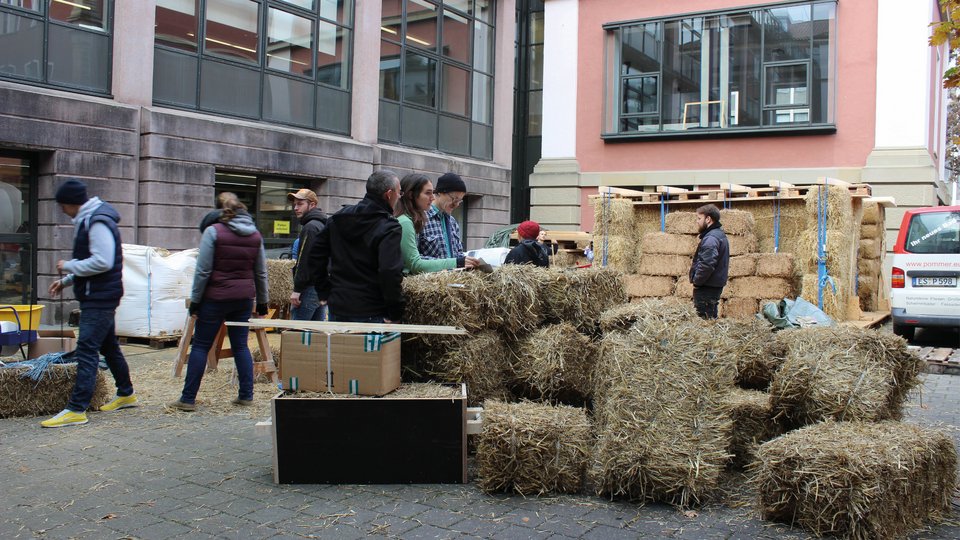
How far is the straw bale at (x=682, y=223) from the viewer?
13.5 metres

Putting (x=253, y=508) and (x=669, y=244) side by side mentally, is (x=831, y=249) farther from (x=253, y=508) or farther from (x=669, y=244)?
(x=253, y=508)

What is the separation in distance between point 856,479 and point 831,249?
1013 centimetres

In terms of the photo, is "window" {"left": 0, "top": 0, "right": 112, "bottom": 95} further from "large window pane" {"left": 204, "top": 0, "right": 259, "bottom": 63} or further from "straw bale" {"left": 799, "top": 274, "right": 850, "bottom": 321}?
"straw bale" {"left": 799, "top": 274, "right": 850, "bottom": 321}

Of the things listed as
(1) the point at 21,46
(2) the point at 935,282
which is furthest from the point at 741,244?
(1) the point at 21,46

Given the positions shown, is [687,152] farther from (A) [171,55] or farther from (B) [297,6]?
(A) [171,55]

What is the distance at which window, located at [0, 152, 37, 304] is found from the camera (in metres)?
12.8

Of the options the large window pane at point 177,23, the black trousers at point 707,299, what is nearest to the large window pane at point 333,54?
the large window pane at point 177,23

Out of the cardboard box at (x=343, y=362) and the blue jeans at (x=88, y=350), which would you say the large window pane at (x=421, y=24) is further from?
the cardboard box at (x=343, y=362)

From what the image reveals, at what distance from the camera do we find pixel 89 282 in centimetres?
643

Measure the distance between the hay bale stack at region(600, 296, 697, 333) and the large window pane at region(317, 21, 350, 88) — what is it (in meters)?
13.8

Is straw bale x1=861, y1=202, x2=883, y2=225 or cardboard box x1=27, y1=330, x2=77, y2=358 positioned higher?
straw bale x1=861, y1=202, x2=883, y2=225

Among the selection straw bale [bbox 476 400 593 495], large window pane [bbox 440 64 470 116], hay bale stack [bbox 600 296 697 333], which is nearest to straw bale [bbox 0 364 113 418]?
straw bale [bbox 476 400 593 495]

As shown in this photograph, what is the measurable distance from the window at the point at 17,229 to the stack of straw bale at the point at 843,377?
12.0m

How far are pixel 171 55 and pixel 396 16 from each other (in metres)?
6.96
